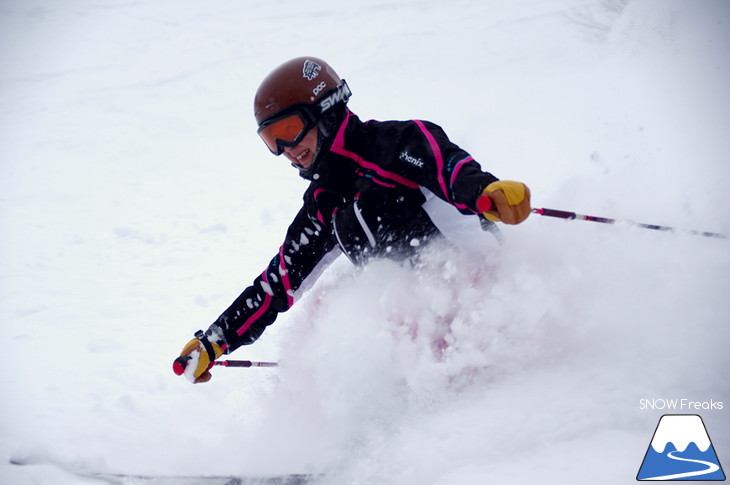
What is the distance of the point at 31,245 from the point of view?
6.39 m

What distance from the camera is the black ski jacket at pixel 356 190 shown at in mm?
2725

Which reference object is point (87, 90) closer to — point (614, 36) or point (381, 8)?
point (381, 8)

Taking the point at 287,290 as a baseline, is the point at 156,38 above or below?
above

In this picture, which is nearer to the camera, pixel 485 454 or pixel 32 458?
pixel 485 454

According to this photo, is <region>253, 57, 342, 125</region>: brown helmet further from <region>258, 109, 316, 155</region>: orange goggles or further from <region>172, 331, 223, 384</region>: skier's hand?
<region>172, 331, 223, 384</region>: skier's hand

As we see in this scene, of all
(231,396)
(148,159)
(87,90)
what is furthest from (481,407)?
(87,90)

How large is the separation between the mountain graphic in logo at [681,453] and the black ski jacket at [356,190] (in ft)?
3.82

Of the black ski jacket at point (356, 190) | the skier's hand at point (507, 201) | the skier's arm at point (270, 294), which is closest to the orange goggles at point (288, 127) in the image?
the black ski jacket at point (356, 190)

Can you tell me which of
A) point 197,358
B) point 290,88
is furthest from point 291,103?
point 197,358

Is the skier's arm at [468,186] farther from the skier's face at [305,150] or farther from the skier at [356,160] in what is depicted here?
the skier's face at [305,150]

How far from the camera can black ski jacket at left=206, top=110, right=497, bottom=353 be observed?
107 inches

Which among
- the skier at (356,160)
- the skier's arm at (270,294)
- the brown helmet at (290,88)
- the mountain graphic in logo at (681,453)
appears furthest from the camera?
the skier's arm at (270,294)

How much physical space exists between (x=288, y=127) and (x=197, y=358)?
4.80 feet

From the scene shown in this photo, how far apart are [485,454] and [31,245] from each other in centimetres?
598
